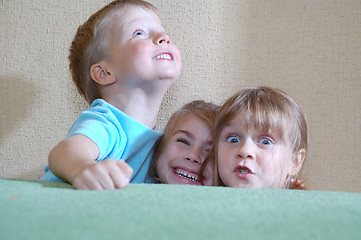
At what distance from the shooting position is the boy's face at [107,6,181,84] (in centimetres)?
115

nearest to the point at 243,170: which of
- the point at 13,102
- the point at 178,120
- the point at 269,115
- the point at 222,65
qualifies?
the point at 269,115

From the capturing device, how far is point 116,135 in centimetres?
104

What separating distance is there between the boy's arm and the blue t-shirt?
0.05m

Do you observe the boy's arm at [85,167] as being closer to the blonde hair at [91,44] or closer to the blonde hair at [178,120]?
the blonde hair at [178,120]

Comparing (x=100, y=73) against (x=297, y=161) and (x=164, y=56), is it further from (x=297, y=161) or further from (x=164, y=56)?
(x=297, y=161)

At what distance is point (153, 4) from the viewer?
1.39 meters

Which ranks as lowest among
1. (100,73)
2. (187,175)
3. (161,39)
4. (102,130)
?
(187,175)

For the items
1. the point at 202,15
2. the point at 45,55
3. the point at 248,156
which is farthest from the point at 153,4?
the point at 248,156

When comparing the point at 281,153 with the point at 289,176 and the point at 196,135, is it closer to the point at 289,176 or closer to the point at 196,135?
the point at 289,176

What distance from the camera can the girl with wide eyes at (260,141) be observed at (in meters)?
0.94

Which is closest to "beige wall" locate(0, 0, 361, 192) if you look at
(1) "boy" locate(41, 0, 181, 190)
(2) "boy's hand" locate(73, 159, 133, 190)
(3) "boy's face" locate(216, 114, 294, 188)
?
(1) "boy" locate(41, 0, 181, 190)

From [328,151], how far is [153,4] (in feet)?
2.54

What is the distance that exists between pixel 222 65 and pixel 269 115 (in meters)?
0.44

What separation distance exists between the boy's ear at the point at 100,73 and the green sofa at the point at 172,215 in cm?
63
